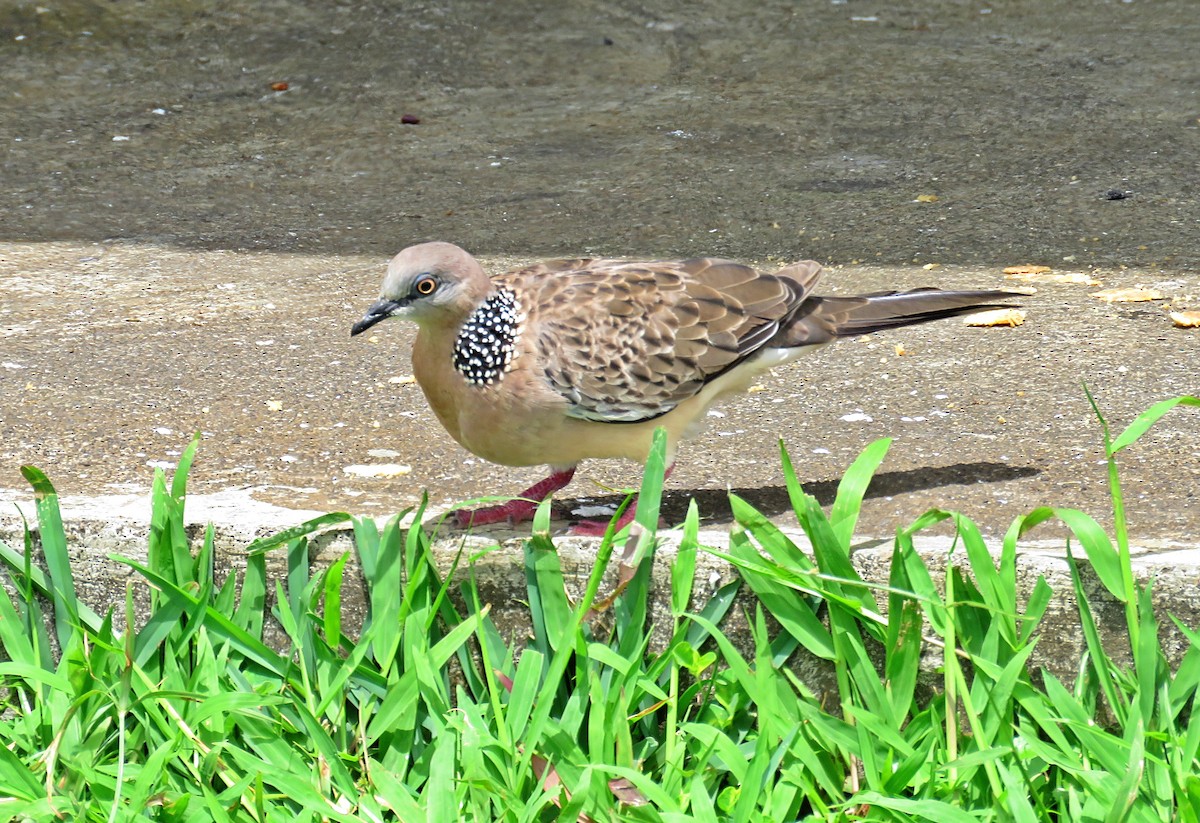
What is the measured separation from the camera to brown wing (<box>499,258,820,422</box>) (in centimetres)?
345

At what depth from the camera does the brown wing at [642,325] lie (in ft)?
11.3

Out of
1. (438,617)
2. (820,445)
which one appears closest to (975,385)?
(820,445)

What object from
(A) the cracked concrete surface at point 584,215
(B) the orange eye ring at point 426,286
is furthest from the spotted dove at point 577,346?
(A) the cracked concrete surface at point 584,215

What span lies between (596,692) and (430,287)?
3.43ft

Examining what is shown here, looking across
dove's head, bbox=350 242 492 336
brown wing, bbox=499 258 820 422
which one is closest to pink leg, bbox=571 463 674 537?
brown wing, bbox=499 258 820 422

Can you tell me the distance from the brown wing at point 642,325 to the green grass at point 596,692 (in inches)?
17.3

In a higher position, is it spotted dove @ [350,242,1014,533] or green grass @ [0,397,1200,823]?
spotted dove @ [350,242,1014,533]

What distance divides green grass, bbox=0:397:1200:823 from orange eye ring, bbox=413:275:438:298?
57 centimetres

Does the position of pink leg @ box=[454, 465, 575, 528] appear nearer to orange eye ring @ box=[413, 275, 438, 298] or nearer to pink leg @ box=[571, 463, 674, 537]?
pink leg @ box=[571, 463, 674, 537]

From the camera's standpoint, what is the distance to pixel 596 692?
9.59 ft

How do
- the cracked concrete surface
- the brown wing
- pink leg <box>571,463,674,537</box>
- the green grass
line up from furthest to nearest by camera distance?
the cracked concrete surface < the brown wing < pink leg <box>571,463,674,537</box> < the green grass

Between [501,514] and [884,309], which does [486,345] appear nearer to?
[501,514]

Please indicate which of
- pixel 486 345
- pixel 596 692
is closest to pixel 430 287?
Result: pixel 486 345

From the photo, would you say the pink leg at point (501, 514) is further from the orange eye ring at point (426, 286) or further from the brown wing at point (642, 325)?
the orange eye ring at point (426, 286)
